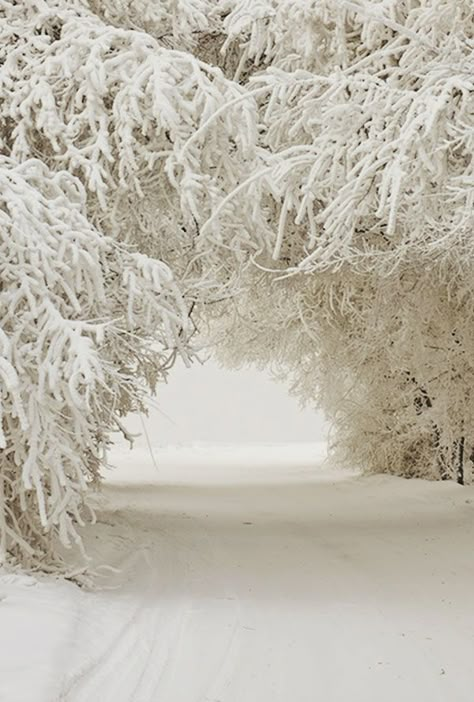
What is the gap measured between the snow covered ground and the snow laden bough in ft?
2.25

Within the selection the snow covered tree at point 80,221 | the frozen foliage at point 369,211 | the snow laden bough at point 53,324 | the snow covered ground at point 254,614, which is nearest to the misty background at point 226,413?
the frozen foliage at point 369,211

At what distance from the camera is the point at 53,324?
20.3ft

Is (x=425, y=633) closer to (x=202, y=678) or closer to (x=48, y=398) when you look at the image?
(x=202, y=678)

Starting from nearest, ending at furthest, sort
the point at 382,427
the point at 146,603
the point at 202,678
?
the point at 202,678
the point at 146,603
the point at 382,427

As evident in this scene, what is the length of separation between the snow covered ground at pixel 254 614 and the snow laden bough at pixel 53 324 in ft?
2.25

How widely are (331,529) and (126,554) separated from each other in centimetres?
308

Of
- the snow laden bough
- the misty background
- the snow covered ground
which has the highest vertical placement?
the snow laden bough

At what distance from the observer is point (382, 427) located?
1792cm

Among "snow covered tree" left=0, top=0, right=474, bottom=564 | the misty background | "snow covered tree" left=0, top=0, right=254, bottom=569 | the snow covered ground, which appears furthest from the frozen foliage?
the misty background

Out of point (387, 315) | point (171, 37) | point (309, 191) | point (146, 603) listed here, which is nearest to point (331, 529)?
point (387, 315)

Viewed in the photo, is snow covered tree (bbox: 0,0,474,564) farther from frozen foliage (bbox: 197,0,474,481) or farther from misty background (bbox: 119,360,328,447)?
misty background (bbox: 119,360,328,447)

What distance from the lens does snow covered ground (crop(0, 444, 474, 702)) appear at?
5023 millimetres

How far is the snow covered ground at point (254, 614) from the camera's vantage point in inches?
198

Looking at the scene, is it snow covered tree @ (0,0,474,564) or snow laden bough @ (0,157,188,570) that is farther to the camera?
snow laden bough @ (0,157,188,570)
